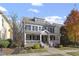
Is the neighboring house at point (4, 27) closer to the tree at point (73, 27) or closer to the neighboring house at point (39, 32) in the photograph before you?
the neighboring house at point (39, 32)

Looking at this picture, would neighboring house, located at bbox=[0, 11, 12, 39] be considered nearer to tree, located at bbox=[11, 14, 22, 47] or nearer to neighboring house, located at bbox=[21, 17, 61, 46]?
tree, located at bbox=[11, 14, 22, 47]

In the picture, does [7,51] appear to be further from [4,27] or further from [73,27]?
[73,27]

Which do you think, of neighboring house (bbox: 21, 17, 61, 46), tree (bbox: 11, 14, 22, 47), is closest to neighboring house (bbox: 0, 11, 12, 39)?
tree (bbox: 11, 14, 22, 47)

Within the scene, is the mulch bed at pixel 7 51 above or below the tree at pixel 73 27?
below

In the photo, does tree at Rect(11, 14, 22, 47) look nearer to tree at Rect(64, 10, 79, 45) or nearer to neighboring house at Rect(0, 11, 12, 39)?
neighboring house at Rect(0, 11, 12, 39)

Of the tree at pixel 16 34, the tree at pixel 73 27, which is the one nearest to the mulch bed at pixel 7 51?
the tree at pixel 16 34

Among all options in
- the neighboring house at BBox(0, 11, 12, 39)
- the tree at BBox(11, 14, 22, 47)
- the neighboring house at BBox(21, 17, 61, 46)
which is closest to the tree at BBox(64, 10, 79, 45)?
the neighboring house at BBox(21, 17, 61, 46)

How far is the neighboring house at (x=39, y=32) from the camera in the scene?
179ft

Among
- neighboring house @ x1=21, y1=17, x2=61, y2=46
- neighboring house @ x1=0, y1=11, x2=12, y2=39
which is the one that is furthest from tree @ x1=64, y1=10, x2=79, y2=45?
neighboring house @ x1=0, y1=11, x2=12, y2=39

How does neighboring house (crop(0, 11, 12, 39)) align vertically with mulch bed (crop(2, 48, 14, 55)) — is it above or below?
above

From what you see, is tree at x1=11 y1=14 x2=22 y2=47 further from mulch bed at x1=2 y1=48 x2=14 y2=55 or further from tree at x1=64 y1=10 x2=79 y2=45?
tree at x1=64 y1=10 x2=79 y2=45

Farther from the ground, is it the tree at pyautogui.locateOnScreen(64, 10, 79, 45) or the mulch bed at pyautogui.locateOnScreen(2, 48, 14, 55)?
the tree at pyautogui.locateOnScreen(64, 10, 79, 45)

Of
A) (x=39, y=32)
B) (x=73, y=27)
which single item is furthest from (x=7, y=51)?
(x=73, y=27)

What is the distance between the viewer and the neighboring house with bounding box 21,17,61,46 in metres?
54.7
